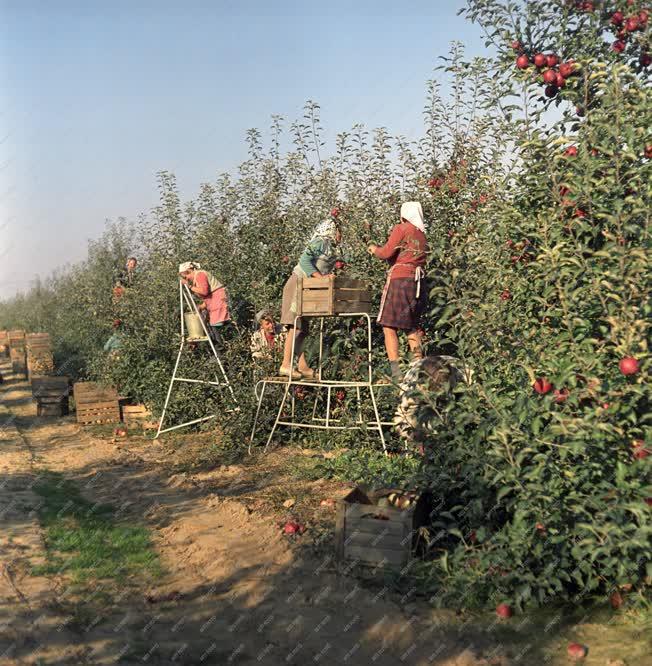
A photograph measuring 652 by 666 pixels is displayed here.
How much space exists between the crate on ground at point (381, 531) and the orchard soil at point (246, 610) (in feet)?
0.47

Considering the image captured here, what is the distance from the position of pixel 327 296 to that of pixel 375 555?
3043 millimetres

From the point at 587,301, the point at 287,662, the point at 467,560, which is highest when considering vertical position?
the point at 587,301

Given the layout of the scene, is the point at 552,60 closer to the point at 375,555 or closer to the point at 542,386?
the point at 542,386

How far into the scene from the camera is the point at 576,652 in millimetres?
3566

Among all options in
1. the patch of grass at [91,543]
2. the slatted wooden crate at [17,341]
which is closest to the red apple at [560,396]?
the patch of grass at [91,543]

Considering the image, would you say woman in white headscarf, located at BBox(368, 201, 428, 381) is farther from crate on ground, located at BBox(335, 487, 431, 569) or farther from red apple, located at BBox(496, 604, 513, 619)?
red apple, located at BBox(496, 604, 513, 619)

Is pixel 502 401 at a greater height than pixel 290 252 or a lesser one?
lesser

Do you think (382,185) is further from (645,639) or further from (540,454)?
(645,639)

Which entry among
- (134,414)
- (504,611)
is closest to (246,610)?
(504,611)

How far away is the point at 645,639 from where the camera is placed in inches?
145

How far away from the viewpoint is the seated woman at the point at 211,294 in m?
9.43

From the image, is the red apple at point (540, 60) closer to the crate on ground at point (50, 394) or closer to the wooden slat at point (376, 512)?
the wooden slat at point (376, 512)

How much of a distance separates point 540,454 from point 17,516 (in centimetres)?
411

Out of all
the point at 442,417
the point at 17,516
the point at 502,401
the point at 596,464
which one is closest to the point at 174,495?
the point at 17,516
